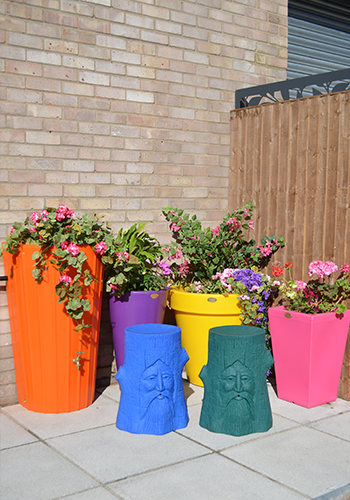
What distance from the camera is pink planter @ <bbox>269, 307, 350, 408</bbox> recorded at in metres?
4.02

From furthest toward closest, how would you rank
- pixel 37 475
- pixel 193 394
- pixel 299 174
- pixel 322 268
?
pixel 299 174 < pixel 193 394 < pixel 322 268 < pixel 37 475

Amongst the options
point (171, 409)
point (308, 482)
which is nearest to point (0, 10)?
point (171, 409)

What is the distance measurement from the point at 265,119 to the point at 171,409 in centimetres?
265

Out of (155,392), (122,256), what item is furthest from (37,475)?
(122,256)

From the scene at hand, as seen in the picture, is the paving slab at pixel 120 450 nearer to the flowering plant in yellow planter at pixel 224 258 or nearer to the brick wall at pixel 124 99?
the brick wall at pixel 124 99

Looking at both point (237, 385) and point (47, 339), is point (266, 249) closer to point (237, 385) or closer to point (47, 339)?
point (237, 385)

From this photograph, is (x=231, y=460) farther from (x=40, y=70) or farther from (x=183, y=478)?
(x=40, y=70)

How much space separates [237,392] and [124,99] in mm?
2571

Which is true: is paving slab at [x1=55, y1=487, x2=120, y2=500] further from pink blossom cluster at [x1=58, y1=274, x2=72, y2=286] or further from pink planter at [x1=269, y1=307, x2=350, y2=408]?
pink planter at [x1=269, y1=307, x2=350, y2=408]

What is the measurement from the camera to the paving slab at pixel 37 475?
110 inches

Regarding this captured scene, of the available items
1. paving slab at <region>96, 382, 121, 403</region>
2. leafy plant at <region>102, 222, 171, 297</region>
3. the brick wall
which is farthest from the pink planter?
the brick wall

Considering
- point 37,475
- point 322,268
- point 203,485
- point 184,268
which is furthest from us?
point 184,268

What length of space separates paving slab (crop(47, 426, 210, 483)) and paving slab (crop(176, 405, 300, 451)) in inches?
3.0

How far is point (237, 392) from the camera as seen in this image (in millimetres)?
3523
